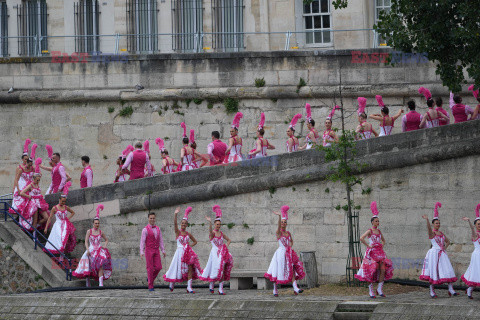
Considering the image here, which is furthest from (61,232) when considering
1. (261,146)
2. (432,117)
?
(432,117)

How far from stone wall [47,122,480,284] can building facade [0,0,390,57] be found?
582cm

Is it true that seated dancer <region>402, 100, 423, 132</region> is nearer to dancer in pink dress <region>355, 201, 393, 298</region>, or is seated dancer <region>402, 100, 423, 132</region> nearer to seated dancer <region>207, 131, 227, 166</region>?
dancer in pink dress <region>355, 201, 393, 298</region>

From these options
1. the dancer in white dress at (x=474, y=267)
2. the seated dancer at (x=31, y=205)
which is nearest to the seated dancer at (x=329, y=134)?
the dancer in white dress at (x=474, y=267)

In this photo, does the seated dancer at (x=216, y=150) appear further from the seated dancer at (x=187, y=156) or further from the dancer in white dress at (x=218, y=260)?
the dancer in white dress at (x=218, y=260)

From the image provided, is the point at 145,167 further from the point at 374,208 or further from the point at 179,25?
the point at 374,208

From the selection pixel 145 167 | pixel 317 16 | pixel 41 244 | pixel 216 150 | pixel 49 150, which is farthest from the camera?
pixel 317 16

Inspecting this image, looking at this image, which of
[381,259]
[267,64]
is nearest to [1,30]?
[267,64]

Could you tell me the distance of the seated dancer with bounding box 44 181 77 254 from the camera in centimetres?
2400

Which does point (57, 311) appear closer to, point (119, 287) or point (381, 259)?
point (119, 287)

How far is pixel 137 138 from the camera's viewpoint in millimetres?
27703

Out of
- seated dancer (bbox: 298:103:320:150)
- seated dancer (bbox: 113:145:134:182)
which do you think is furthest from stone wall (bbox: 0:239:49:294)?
seated dancer (bbox: 298:103:320:150)

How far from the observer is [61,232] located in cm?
2411

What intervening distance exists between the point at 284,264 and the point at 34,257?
5.56m

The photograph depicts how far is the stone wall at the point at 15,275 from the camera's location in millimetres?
23672
